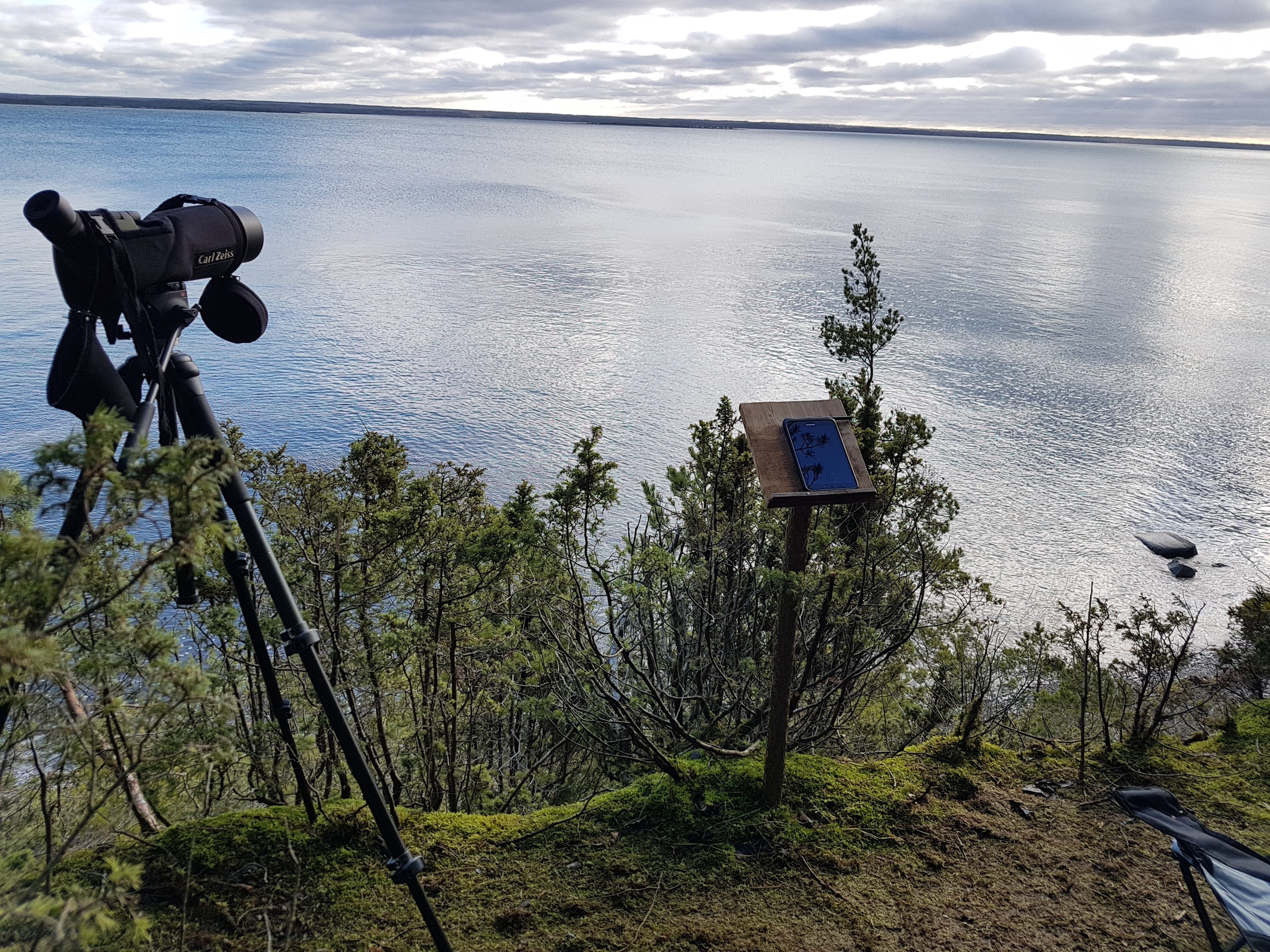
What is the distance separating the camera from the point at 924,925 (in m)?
3.28

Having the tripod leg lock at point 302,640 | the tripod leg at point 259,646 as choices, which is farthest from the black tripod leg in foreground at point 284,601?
the tripod leg at point 259,646

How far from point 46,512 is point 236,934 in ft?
7.35

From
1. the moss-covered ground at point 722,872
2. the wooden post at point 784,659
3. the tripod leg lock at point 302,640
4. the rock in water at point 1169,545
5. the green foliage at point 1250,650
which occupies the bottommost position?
the rock in water at point 1169,545

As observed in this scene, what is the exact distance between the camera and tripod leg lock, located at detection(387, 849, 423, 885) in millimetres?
2229

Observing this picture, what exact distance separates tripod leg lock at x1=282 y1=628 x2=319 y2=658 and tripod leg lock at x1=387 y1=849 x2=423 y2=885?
64cm

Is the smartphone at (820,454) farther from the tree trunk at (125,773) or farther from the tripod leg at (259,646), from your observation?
the tree trunk at (125,773)

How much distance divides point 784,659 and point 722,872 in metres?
0.93

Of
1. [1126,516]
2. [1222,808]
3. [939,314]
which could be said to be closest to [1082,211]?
[939,314]

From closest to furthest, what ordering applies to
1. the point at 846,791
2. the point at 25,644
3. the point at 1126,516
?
the point at 25,644
the point at 846,791
the point at 1126,516

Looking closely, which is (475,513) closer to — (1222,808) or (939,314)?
(1222,808)

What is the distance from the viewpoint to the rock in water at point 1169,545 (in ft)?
61.5

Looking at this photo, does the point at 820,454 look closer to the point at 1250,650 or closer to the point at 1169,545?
the point at 1250,650

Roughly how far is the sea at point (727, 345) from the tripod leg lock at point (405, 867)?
8.78 m

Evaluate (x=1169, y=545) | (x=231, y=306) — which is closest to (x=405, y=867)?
(x=231, y=306)
